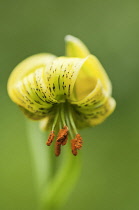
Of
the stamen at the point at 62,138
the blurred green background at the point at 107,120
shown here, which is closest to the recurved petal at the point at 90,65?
the stamen at the point at 62,138

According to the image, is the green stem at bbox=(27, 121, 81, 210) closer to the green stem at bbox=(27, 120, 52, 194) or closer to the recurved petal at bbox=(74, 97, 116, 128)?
the green stem at bbox=(27, 120, 52, 194)

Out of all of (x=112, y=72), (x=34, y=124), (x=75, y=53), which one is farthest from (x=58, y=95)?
(x=112, y=72)

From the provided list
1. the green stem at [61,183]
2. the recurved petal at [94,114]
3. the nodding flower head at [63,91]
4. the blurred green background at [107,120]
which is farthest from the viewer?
the blurred green background at [107,120]

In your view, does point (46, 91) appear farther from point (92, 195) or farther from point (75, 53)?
point (92, 195)

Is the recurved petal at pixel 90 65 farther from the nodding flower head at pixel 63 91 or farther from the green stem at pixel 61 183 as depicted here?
the green stem at pixel 61 183

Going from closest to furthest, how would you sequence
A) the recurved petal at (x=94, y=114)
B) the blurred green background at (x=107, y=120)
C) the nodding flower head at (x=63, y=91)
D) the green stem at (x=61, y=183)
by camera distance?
the nodding flower head at (x=63, y=91), the recurved petal at (x=94, y=114), the green stem at (x=61, y=183), the blurred green background at (x=107, y=120)
